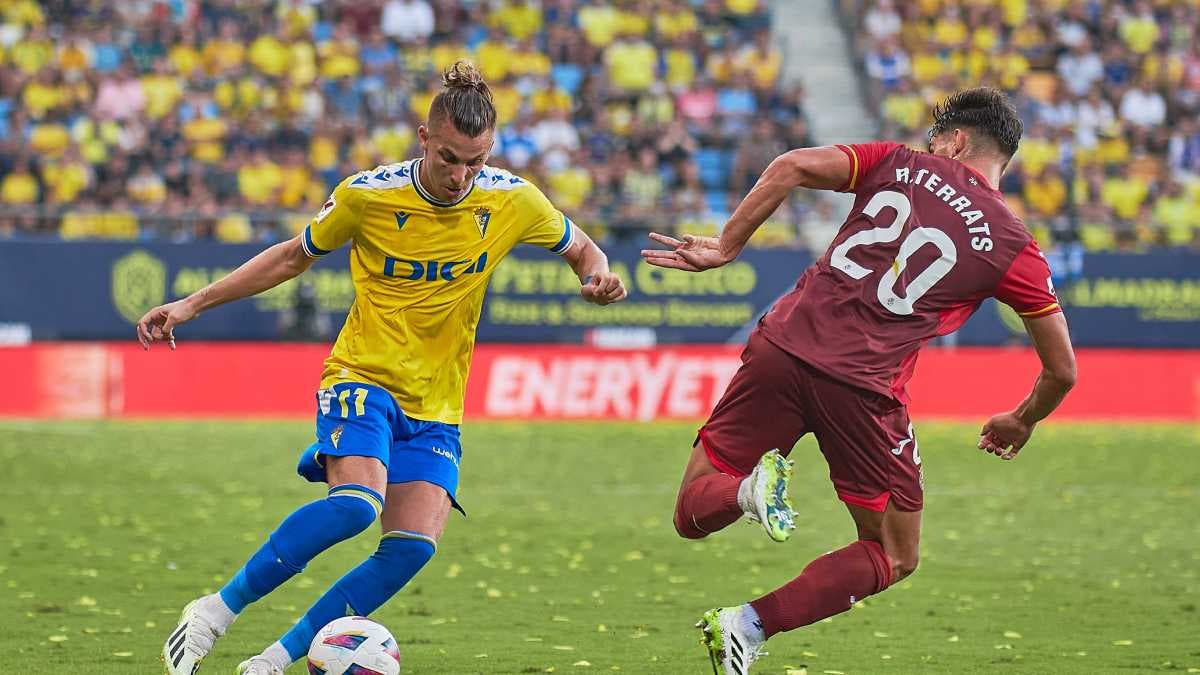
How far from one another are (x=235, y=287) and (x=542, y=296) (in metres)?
16.9

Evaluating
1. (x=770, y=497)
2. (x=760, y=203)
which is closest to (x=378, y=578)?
(x=770, y=497)

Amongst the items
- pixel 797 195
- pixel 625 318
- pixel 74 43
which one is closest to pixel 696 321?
pixel 625 318

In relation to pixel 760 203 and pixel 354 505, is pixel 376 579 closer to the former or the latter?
pixel 354 505

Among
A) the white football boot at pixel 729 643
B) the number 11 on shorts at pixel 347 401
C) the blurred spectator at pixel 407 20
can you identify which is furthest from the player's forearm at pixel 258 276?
the blurred spectator at pixel 407 20

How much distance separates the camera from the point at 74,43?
25.9 metres

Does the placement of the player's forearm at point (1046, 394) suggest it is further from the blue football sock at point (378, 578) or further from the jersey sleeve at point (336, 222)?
the jersey sleeve at point (336, 222)

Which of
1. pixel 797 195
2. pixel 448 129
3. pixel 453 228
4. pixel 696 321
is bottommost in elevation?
pixel 696 321

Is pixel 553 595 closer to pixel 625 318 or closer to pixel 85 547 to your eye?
pixel 85 547

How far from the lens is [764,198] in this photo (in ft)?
20.7

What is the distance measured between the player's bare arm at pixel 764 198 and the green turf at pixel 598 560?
1.94 meters

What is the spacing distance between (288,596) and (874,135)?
68.9ft

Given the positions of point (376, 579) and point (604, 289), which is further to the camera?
point (604, 289)

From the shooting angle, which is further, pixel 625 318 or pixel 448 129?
pixel 625 318

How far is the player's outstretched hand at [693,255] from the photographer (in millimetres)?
6418
